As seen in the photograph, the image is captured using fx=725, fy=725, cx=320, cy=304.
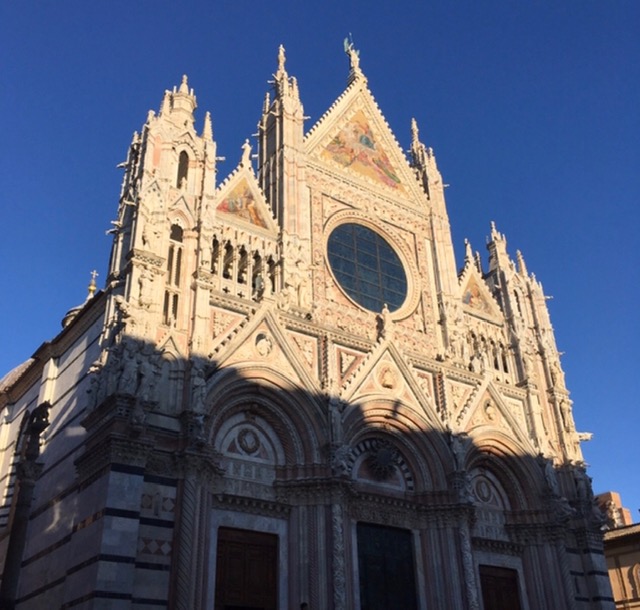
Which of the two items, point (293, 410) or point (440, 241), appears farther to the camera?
point (440, 241)

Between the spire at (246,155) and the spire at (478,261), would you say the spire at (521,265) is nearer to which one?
the spire at (478,261)

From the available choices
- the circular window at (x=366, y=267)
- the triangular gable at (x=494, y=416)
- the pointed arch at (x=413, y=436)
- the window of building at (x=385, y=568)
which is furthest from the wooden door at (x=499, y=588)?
the circular window at (x=366, y=267)

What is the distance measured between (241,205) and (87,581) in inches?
437

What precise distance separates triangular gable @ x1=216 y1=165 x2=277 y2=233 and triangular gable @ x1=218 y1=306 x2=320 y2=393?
136 inches

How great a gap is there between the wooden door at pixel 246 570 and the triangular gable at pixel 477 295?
1200cm

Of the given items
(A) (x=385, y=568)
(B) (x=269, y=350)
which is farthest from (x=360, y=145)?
(A) (x=385, y=568)

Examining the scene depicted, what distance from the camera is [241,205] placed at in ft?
67.8

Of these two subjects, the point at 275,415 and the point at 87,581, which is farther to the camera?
the point at 275,415

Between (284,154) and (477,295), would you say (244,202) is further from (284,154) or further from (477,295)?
(477,295)

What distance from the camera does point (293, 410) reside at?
17641 mm

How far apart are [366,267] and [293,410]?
6560 millimetres

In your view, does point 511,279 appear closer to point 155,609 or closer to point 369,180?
point 369,180

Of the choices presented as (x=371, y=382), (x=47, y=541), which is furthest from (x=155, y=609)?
(x=371, y=382)

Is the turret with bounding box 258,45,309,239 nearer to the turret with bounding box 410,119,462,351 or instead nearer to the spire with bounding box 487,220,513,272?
the turret with bounding box 410,119,462,351
